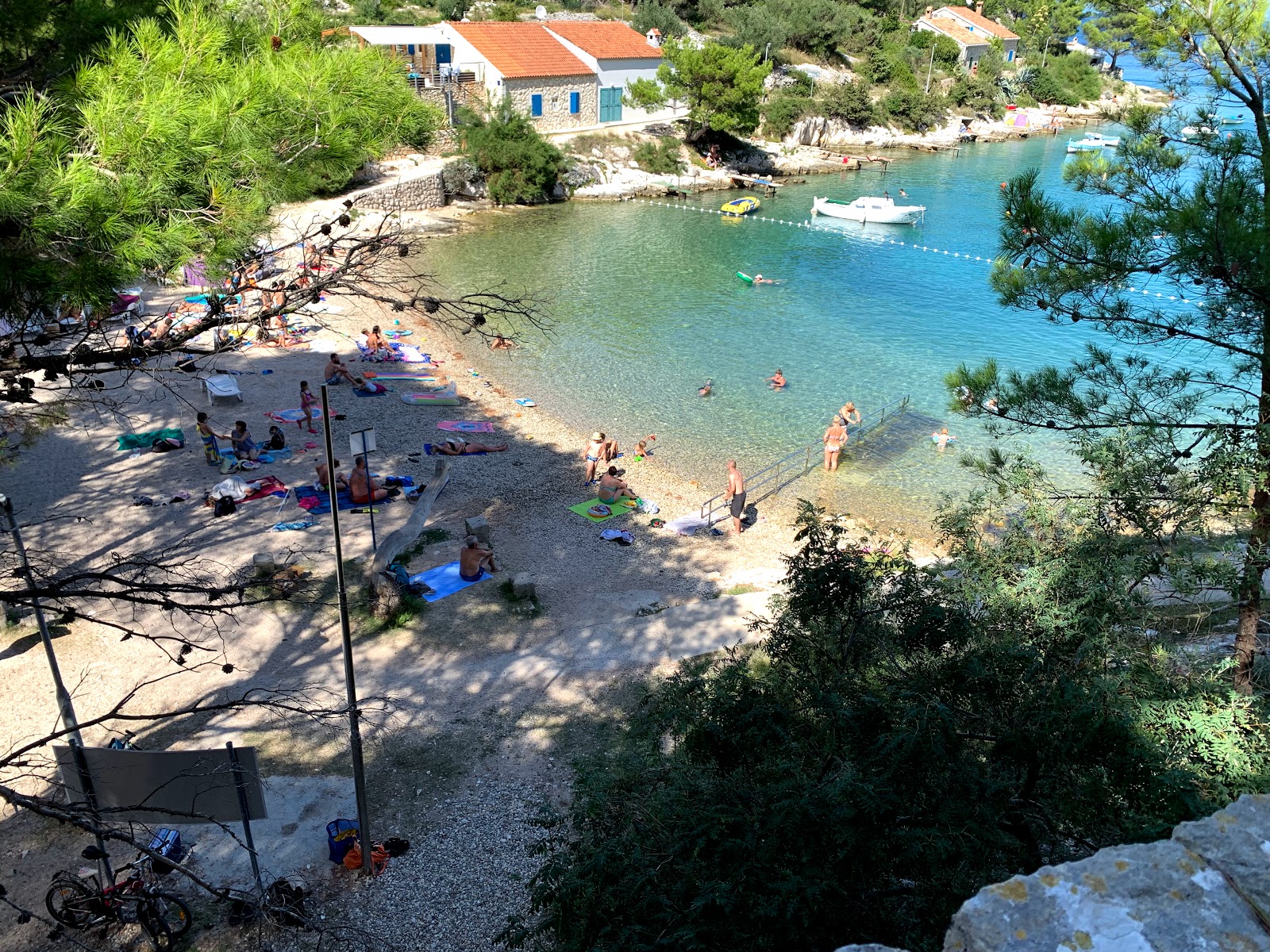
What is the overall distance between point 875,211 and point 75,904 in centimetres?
3769

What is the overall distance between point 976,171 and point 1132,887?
54.3 meters

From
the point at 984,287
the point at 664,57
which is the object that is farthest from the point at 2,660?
the point at 664,57

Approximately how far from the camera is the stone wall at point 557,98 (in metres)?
42.3

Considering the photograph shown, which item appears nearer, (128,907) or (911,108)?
(128,907)

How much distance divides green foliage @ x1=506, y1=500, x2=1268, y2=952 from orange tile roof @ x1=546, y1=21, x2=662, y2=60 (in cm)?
4455

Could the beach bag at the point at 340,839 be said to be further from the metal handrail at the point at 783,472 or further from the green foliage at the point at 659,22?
the green foliage at the point at 659,22

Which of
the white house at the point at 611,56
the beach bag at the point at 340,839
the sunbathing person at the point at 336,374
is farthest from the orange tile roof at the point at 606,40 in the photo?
the beach bag at the point at 340,839

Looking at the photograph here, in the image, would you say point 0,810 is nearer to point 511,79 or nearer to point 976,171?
point 511,79

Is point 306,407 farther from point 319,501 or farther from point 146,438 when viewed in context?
point 319,501

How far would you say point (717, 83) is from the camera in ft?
147

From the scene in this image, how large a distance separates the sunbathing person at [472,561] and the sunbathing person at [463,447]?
4.98m

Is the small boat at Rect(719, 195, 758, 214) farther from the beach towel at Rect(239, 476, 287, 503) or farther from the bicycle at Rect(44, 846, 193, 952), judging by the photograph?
the bicycle at Rect(44, 846, 193, 952)

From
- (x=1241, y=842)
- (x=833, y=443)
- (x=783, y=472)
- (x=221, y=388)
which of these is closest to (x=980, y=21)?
(x=833, y=443)

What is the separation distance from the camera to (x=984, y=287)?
30828 millimetres
